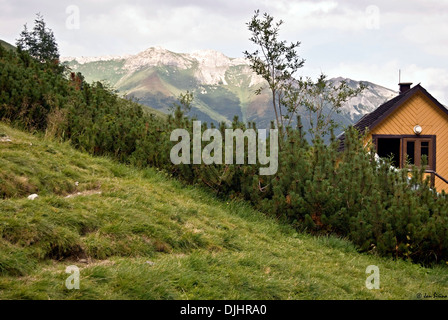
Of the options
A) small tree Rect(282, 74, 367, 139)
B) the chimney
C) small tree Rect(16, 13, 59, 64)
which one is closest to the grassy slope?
small tree Rect(282, 74, 367, 139)

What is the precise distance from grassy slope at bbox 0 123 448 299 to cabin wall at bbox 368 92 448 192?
16996 millimetres

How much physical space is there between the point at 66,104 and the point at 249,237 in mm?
6934

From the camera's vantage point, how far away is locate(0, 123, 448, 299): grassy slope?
169 inches

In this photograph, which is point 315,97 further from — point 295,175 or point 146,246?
point 146,246

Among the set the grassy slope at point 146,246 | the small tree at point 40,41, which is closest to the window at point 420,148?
the grassy slope at point 146,246

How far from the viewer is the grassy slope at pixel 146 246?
4293 mm

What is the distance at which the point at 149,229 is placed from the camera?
20.2ft

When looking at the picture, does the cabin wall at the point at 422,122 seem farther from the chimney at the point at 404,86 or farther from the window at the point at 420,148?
the chimney at the point at 404,86

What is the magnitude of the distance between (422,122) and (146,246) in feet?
74.1

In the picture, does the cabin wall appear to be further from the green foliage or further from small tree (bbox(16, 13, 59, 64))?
small tree (bbox(16, 13, 59, 64))

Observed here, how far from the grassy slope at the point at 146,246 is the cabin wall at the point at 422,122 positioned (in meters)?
17.0

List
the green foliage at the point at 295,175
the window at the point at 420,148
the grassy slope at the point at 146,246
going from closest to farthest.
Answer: the grassy slope at the point at 146,246, the green foliage at the point at 295,175, the window at the point at 420,148
